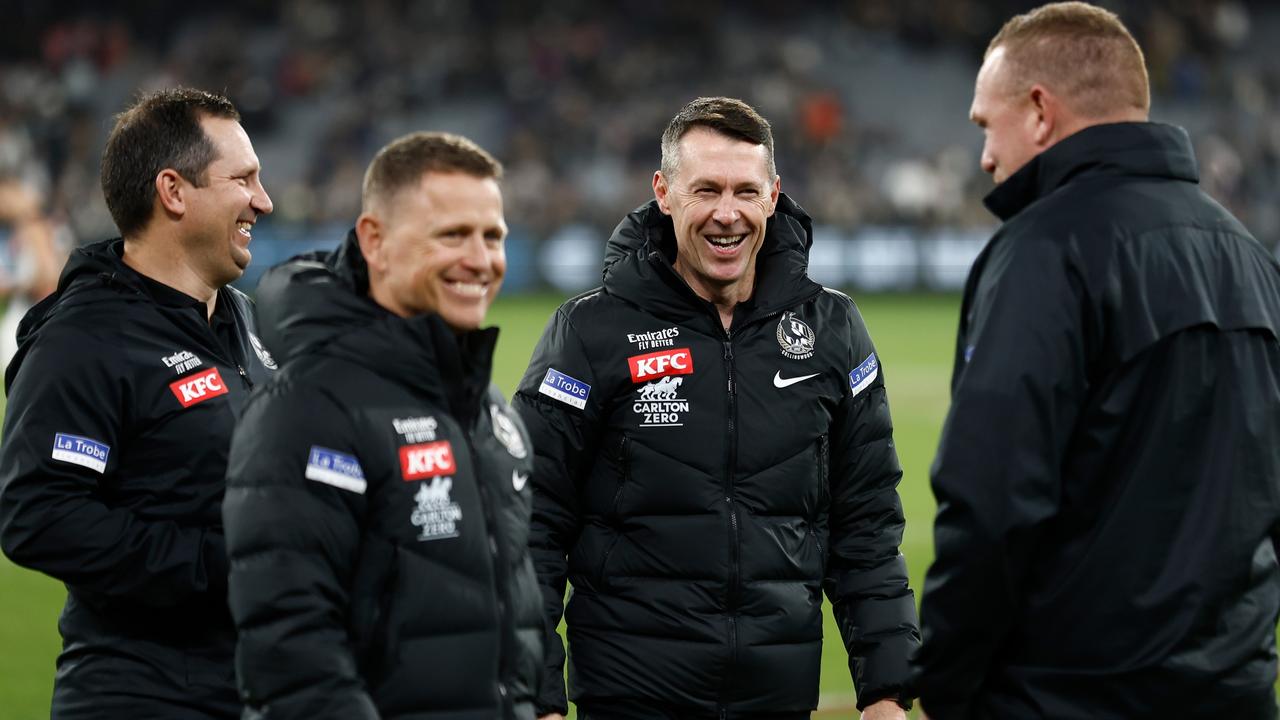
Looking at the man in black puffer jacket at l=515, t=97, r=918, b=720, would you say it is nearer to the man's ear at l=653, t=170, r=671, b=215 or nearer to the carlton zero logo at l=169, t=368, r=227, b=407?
the man's ear at l=653, t=170, r=671, b=215

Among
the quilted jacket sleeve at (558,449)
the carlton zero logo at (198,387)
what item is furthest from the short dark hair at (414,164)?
the quilted jacket sleeve at (558,449)

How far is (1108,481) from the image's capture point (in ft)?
10.4

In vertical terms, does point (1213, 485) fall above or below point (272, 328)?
below

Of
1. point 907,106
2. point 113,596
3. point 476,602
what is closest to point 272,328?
point 476,602

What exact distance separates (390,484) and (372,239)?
1.63 ft

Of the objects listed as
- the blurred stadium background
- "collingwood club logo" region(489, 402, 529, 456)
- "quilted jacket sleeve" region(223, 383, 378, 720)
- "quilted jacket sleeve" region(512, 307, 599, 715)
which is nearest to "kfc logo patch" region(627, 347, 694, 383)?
"quilted jacket sleeve" region(512, 307, 599, 715)

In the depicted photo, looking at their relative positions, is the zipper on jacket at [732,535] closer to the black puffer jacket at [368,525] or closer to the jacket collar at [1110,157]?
the black puffer jacket at [368,525]

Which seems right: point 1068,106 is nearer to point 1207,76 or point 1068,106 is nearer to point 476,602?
point 476,602

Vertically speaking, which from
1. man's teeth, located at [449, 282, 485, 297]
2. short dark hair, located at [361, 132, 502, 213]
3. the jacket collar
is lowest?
man's teeth, located at [449, 282, 485, 297]

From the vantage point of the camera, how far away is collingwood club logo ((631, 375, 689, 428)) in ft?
13.8

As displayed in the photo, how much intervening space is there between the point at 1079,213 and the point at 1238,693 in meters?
Answer: 1.00

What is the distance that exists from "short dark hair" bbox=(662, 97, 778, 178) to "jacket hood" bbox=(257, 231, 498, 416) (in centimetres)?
138

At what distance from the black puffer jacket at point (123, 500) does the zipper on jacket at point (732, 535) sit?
1.23 meters

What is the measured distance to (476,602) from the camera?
120 inches
